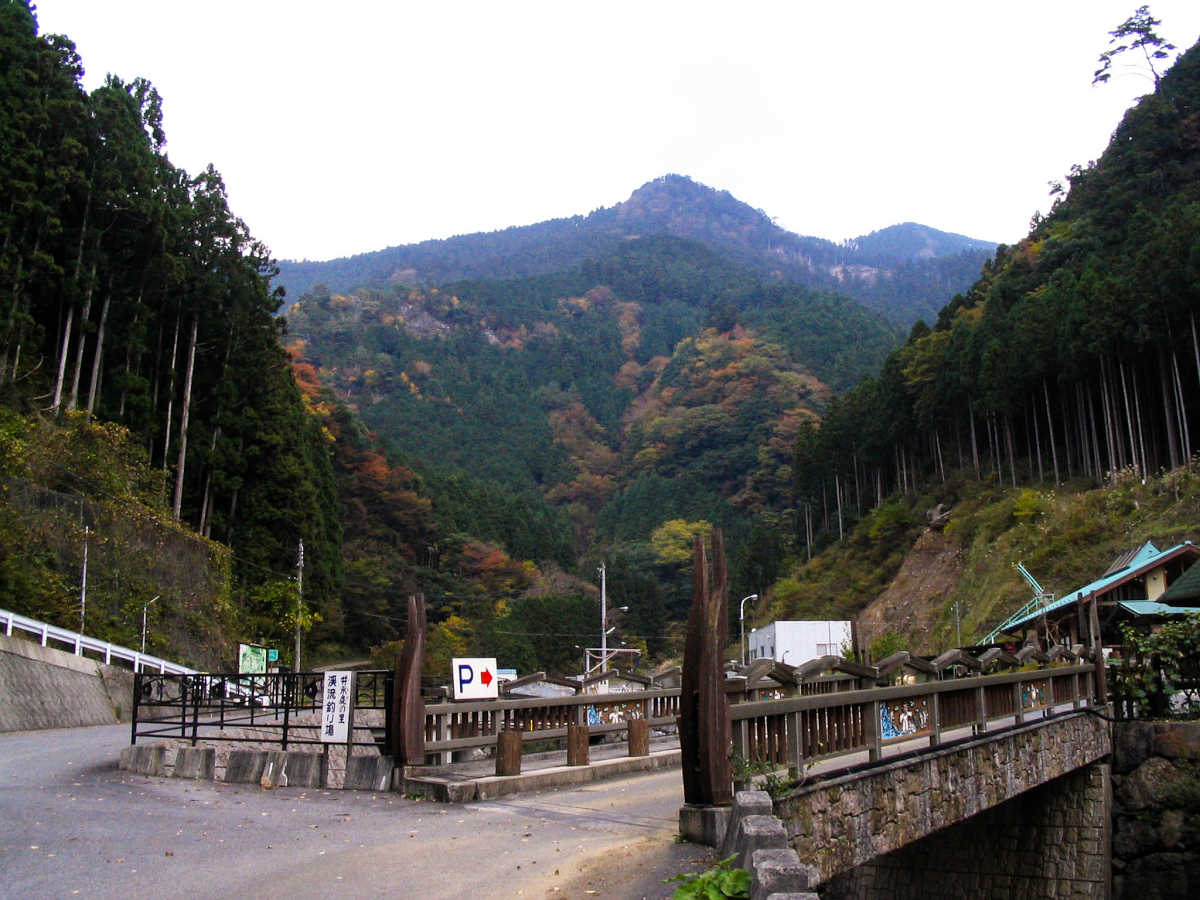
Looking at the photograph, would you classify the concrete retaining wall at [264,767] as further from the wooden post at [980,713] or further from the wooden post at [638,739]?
the wooden post at [980,713]

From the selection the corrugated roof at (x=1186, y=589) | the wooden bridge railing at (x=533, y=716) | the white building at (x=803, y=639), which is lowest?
the wooden bridge railing at (x=533, y=716)

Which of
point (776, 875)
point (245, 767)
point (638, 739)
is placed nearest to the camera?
point (776, 875)

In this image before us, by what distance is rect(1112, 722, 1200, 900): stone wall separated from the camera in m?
17.7

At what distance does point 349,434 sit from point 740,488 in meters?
59.1

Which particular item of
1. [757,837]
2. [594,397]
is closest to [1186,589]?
[757,837]

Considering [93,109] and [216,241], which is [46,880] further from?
[216,241]

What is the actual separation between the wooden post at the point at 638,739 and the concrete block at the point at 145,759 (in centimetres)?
668

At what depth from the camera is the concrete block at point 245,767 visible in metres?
13.2

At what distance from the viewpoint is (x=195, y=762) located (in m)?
13.8

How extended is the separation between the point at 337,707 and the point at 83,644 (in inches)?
658

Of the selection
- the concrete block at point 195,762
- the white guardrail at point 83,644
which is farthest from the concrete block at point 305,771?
the white guardrail at point 83,644

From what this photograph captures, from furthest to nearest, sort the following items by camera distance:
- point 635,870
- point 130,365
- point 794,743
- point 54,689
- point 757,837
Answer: point 130,365 → point 54,689 → point 794,743 → point 635,870 → point 757,837

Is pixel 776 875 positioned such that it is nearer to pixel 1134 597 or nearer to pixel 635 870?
pixel 635 870

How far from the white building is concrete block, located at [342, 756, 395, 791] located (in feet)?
126
